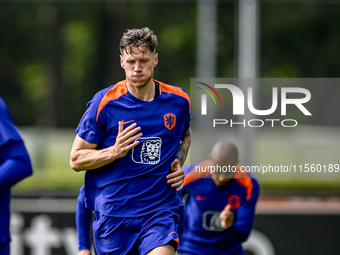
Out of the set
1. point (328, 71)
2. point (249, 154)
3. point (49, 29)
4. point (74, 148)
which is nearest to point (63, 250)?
point (249, 154)

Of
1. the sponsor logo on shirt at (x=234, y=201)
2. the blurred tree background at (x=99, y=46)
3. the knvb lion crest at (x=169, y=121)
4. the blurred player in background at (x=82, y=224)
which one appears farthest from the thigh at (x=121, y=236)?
the blurred tree background at (x=99, y=46)

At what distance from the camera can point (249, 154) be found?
7348mm

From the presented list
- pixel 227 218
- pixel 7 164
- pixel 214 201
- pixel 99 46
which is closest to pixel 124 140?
pixel 7 164

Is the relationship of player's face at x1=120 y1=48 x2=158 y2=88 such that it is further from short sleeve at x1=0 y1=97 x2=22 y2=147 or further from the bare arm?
short sleeve at x1=0 y1=97 x2=22 y2=147

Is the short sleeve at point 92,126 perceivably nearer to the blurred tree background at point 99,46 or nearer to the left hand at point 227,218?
the left hand at point 227,218

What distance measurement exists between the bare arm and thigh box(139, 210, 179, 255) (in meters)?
0.47

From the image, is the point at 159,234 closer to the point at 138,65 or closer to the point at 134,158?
the point at 134,158

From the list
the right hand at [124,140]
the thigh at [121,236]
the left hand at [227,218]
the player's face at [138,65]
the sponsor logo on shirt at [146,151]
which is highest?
the player's face at [138,65]

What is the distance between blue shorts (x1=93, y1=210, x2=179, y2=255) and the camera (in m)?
3.00

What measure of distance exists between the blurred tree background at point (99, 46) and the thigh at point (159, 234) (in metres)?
5.39

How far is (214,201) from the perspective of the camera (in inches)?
167

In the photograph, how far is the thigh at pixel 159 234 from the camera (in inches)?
116

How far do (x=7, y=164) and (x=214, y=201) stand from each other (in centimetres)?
181

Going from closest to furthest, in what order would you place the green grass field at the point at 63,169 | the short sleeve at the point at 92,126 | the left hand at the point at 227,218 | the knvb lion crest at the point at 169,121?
the short sleeve at the point at 92,126 < the knvb lion crest at the point at 169,121 < the left hand at the point at 227,218 < the green grass field at the point at 63,169
